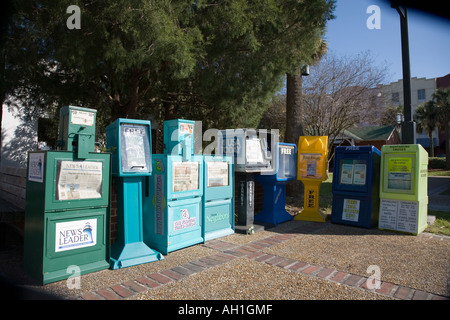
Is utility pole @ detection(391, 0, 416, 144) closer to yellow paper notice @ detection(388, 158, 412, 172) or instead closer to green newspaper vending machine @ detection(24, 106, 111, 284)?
yellow paper notice @ detection(388, 158, 412, 172)

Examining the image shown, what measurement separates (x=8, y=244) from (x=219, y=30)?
5.35m

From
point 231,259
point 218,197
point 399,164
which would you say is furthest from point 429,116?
point 231,259

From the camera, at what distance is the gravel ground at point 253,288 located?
9.79 feet

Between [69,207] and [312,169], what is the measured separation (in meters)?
4.90

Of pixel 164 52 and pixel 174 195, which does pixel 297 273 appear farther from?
pixel 164 52

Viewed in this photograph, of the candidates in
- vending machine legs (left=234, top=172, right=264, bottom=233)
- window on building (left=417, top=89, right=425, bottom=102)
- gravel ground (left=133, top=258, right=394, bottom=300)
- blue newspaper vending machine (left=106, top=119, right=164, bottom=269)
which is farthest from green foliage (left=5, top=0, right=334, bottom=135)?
window on building (left=417, top=89, right=425, bottom=102)

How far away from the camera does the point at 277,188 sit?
615cm

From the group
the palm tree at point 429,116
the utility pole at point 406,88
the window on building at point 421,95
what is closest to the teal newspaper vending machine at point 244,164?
the utility pole at point 406,88

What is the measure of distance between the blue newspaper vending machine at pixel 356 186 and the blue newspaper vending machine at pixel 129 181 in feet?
13.0

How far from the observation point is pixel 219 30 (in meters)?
5.95

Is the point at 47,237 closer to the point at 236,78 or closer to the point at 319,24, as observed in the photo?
the point at 236,78

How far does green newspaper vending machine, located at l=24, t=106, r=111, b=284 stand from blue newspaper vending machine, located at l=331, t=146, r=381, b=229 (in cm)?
462

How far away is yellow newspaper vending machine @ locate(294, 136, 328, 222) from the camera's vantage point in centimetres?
644
